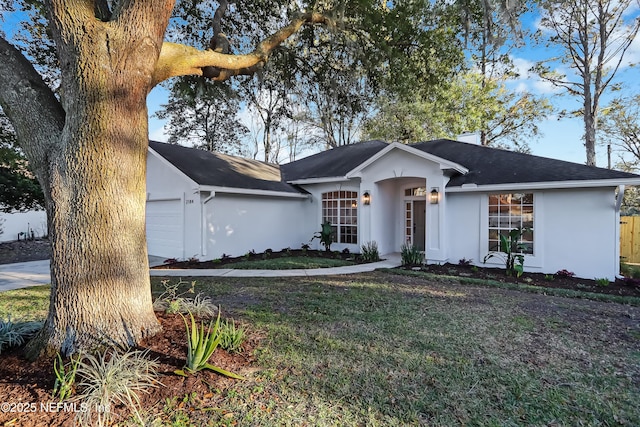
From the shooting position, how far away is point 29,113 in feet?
11.0

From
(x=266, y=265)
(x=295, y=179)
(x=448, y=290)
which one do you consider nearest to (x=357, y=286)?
(x=448, y=290)

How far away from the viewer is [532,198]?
9070 millimetres

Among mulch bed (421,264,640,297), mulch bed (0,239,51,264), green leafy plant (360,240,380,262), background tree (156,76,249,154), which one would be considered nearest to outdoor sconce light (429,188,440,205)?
mulch bed (421,264,640,297)

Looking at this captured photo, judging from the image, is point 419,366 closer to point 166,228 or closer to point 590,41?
point 166,228

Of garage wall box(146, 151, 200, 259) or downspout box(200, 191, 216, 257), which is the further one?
garage wall box(146, 151, 200, 259)

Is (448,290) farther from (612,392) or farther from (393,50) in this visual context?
(393,50)

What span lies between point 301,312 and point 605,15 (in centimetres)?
2226

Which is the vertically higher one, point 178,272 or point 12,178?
point 12,178

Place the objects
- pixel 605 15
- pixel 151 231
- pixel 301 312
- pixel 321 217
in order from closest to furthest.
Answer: pixel 301 312, pixel 151 231, pixel 321 217, pixel 605 15

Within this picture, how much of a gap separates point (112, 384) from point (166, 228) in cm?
982

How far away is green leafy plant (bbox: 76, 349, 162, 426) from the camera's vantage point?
2.44m

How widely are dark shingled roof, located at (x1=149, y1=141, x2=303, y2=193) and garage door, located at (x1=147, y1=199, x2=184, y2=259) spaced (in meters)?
1.27

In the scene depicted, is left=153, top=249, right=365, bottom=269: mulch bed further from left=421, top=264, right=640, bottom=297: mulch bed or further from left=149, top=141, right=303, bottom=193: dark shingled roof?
left=421, top=264, right=640, bottom=297: mulch bed

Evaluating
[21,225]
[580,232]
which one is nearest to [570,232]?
[580,232]
